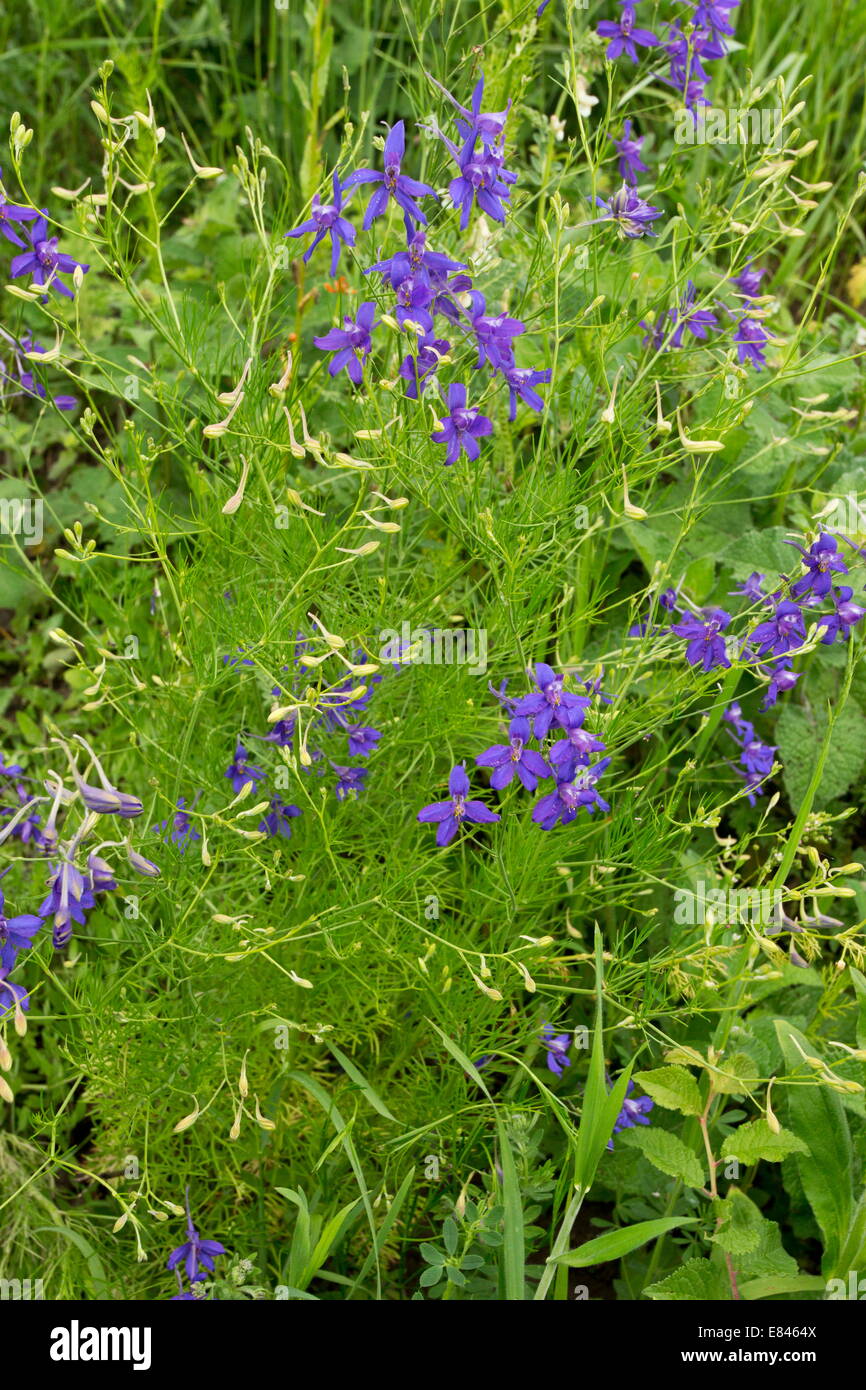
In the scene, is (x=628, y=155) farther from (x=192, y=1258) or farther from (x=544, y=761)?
(x=192, y=1258)

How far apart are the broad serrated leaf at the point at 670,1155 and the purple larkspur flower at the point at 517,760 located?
2.45 ft

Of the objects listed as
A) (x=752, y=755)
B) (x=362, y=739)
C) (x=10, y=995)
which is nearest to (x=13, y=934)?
(x=10, y=995)

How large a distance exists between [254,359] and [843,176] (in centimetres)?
348

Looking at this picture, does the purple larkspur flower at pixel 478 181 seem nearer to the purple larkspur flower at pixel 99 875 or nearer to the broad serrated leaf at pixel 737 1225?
the purple larkspur flower at pixel 99 875

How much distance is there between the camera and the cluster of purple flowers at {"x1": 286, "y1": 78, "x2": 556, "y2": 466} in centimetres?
197

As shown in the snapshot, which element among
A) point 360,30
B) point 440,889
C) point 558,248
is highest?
point 360,30

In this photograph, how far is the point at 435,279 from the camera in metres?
2.04

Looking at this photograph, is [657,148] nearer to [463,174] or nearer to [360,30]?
[360,30]

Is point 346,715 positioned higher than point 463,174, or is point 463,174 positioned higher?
point 463,174

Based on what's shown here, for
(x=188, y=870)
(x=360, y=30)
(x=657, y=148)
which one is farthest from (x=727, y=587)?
(x=360, y=30)

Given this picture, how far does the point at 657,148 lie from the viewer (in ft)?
15.8
